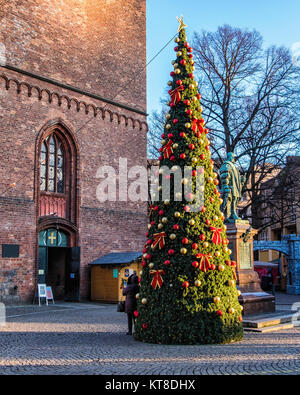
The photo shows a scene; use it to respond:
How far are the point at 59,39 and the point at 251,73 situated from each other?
Result: 37.4 feet

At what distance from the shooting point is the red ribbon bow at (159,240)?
8.20 m

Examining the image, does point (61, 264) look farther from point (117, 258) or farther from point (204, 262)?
point (204, 262)

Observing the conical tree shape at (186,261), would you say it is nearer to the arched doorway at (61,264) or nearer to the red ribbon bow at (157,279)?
the red ribbon bow at (157,279)

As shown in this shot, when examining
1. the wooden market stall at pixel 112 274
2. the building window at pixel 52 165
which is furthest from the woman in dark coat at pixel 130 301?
the building window at pixel 52 165

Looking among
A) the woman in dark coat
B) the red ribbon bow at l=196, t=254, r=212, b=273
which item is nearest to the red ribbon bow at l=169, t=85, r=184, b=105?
the red ribbon bow at l=196, t=254, r=212, b=273

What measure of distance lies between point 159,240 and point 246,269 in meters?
4.29

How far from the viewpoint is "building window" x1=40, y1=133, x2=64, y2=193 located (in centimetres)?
1912

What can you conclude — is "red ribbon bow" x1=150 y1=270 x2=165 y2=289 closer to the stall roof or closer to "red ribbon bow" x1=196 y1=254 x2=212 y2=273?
"red ribbon bow" x1=196 y1=254 x2=212 y2=273

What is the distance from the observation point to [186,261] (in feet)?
26.1

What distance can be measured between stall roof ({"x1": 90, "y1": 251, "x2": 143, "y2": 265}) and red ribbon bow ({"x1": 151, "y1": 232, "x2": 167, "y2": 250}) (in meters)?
9.83

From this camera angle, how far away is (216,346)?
298 inches
